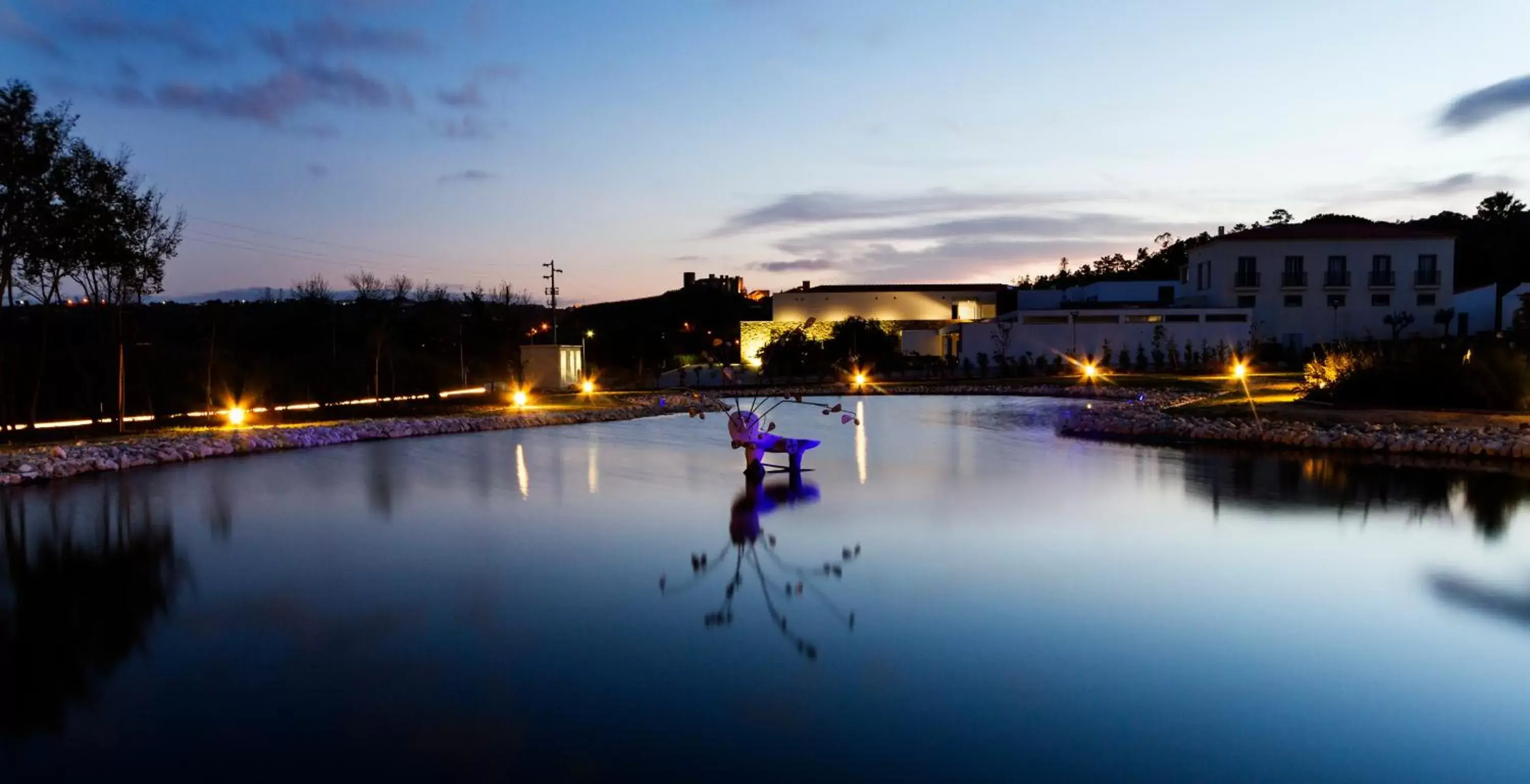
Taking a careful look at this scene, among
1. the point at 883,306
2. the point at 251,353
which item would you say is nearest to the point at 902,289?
the point at 883,306

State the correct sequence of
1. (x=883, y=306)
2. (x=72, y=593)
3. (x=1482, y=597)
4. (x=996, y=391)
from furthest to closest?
1. (x=883, y=306)
2. (x=996, y=391)
3. (x=72, y=593)
4. (x=1482, y=597)

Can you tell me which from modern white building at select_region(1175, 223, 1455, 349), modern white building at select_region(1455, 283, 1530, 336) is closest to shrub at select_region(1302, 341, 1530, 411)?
modern white building at select_region(1175, 223, 1455, 349)

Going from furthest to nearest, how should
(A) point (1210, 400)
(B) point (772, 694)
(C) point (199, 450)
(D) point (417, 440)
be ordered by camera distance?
(A) point (1210, 400) < (D) point (417, 440) < (C) point (199, 450) < (B) point (772, 694)

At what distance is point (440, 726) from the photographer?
4.86 metres

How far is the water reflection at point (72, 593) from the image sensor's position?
5.42m

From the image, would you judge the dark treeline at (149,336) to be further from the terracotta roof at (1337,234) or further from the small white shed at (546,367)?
the terracotta roof at (1337,234)

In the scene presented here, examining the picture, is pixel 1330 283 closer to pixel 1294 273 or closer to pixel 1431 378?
pixel 1294 273

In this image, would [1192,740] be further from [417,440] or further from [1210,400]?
[1210,400]

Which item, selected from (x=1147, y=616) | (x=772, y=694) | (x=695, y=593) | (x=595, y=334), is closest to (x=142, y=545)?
(x=695, y=593)

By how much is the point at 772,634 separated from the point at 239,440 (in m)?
12.8

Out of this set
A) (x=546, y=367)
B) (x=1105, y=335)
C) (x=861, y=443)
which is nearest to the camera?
(x=861, y=443)

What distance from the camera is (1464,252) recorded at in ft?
161

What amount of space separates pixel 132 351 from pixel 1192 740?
2153 centimetres

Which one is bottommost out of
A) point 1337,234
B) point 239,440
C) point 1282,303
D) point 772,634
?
point 772,634
